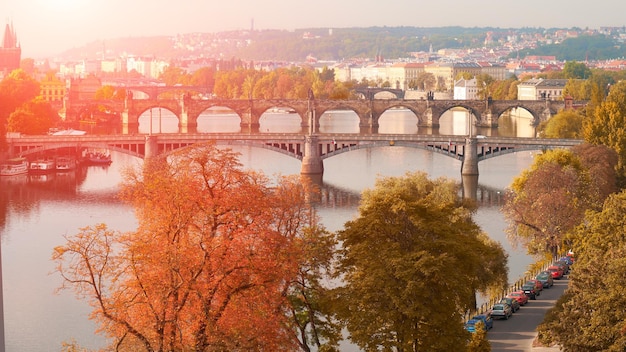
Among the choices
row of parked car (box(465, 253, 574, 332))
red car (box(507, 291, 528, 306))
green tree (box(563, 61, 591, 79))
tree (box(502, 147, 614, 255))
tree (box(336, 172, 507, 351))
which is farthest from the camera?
green tree (box(563, 61, 591, 79))

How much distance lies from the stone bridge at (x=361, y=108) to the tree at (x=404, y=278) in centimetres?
5337

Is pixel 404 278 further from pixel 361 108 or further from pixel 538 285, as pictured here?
pixel 361 108

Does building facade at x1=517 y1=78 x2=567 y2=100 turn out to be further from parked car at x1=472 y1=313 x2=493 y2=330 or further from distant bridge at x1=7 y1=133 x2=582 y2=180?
parked car at x1=472 y1=313 x2=493 y2=330

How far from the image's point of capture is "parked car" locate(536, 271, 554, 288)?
22.2 meters

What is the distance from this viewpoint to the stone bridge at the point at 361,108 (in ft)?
232

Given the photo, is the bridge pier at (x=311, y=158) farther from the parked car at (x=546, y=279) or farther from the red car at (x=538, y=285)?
the red car at (x=538, y=285)

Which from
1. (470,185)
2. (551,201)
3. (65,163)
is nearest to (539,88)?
(470,185)

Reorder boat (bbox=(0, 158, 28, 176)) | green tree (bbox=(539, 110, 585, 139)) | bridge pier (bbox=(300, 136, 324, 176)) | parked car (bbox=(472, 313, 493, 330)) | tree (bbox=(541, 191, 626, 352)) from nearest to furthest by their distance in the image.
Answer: tree (bbox=(541, 191, 626, 352)) < parked car (bbox=(472, 313, 493, 330)) < boat (bbox=(0, 158, 28, 176)) < bridge pier (bbox=(300, 136, 324, 176)) < green tree (bbox=(539, 110, 585, 139))

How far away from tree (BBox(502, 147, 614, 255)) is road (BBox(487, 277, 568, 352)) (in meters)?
4.32

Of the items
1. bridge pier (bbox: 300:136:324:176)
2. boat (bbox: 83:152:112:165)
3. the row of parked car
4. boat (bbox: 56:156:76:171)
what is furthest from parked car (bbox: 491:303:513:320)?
boat (bbox: 83:152:112:165)

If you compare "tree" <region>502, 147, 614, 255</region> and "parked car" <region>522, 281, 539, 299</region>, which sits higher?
"tree" <region>502, 147, 614, 255</region>

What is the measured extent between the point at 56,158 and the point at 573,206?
26208 millimetres

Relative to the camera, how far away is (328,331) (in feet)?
52.1

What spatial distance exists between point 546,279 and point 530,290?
1.13 metres
